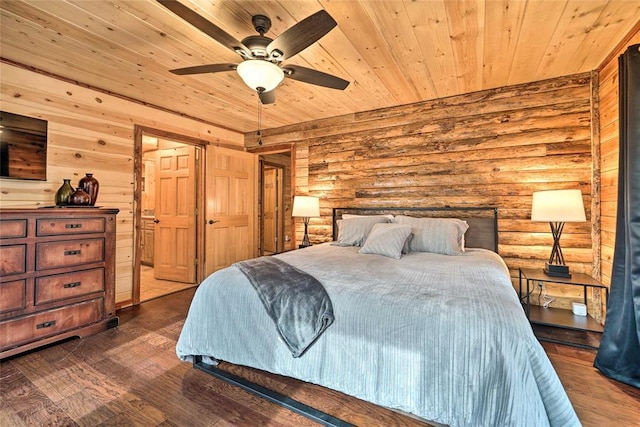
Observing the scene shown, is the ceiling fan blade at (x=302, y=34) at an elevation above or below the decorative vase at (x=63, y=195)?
above

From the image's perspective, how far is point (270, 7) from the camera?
6.03ft

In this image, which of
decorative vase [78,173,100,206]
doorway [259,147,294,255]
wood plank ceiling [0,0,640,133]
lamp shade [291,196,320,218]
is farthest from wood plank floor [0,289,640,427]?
doorway [259,147,294,255]

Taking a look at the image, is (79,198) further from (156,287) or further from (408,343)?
(408,343)

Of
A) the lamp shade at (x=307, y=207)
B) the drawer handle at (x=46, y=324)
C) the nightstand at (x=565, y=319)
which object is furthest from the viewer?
the lamp shade at (x=307, y=207)

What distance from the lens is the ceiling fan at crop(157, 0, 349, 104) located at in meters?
1.51

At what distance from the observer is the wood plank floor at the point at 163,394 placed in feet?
5.05

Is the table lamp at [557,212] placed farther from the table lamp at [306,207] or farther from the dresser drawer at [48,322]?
the dresser drawer at [48,322]

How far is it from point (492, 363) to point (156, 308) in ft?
11.2

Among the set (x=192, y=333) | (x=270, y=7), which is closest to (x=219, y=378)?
(x=192, y=333)

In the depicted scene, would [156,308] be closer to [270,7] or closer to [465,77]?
[270,7]

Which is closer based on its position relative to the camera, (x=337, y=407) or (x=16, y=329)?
(x=337, y=407)

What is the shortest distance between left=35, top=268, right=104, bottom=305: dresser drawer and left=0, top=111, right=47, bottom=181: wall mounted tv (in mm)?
1019

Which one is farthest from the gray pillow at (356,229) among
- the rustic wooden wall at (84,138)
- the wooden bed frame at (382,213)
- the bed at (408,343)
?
the rustic wooden wall at (84,138)

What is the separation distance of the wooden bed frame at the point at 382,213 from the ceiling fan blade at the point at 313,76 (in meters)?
1.98
